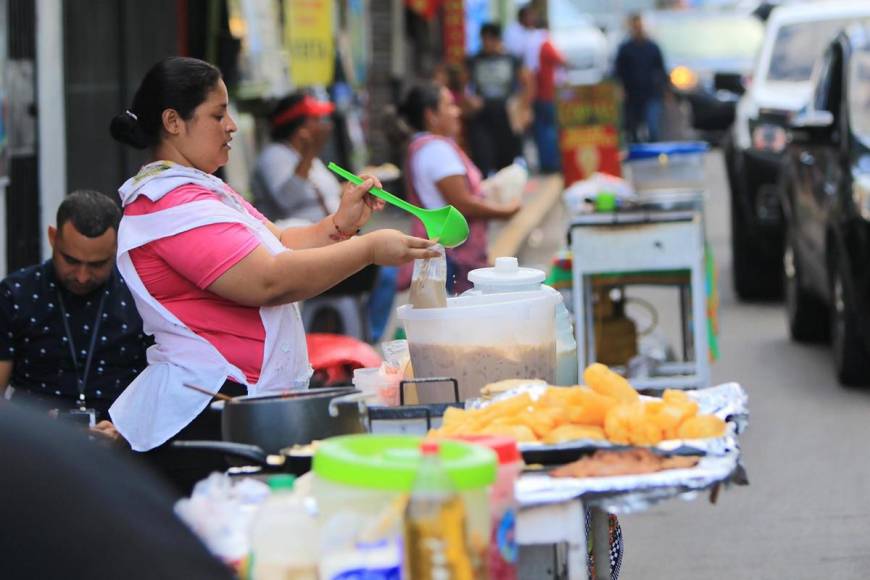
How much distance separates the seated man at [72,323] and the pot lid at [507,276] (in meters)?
1.38

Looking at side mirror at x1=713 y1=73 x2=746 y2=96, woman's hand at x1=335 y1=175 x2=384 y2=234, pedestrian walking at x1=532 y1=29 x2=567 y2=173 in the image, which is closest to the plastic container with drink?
woman's hand at x1=335 y1=175 x2=384 y2=234

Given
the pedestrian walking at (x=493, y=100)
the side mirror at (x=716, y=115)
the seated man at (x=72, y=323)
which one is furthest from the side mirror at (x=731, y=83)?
the seated man at (x=72, y=323)

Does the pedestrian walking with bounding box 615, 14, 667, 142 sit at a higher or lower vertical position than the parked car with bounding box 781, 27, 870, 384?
higher

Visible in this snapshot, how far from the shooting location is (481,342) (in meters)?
4.50

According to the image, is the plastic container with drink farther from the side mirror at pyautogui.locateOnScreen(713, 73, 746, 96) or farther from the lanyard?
the side mirror at pyautogui.locateOnScreen(713, 73, 746, 96)

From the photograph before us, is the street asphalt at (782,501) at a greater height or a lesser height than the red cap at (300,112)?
lesser

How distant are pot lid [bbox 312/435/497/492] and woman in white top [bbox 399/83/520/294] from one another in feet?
20.0

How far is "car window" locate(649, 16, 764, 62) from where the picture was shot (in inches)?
1244

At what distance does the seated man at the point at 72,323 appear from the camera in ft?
18.5

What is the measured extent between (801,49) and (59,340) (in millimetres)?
9848

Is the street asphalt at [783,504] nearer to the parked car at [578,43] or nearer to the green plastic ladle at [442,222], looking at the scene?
the green plastic ladle at [442,222]

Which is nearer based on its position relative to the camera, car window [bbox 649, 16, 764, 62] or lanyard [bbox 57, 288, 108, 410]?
lanyard [bbox 57, 288, 108, 410]

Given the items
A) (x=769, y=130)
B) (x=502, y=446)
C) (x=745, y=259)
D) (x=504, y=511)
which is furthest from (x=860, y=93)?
(x=504, y=511)

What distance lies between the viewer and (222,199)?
4.77 m
